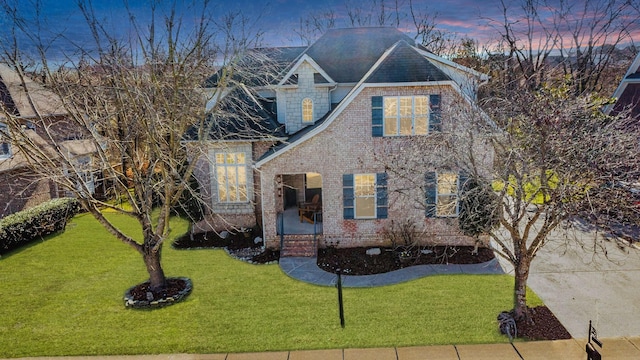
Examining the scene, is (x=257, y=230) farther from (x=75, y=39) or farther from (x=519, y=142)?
(x=519, y=142)

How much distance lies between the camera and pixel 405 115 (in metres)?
15.8

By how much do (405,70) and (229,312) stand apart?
10180 millimetres

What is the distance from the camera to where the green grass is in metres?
10.4

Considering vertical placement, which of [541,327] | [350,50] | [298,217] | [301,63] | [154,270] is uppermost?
[350,50]

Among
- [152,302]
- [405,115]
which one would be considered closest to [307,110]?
[405,115]

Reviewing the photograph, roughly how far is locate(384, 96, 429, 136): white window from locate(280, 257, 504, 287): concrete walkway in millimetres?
4949

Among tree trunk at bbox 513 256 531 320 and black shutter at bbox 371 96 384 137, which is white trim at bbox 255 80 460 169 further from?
tree trunk at bbox 513 256 531 320

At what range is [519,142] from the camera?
10.2 metres

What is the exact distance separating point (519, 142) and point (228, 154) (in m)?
12.4

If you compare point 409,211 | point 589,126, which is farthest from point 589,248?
point 589,126

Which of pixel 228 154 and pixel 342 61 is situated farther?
pixel 342 61

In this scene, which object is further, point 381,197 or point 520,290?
point 381,197

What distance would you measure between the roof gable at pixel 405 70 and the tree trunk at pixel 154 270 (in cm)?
929

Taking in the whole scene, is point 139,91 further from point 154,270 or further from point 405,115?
point 405,115
